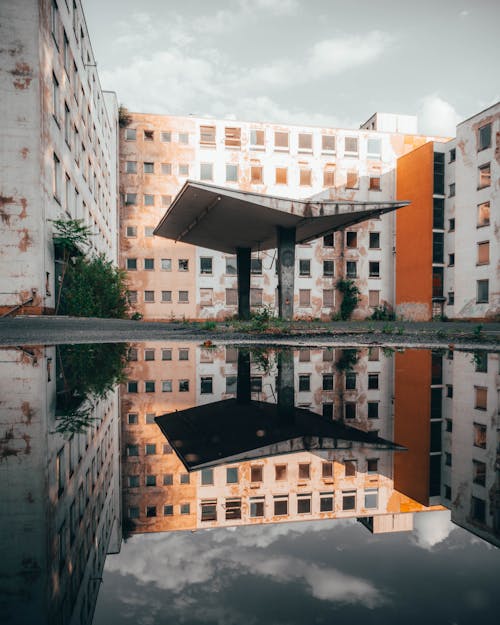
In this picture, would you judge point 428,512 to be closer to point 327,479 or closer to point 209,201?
point 327,479

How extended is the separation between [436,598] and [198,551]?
0.56 metres

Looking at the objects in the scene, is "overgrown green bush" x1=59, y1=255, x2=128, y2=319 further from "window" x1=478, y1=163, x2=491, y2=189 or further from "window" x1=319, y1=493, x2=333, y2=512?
"window" x1=478, y1=163, x2=491, y2=189

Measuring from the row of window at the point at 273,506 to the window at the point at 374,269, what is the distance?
46.0 m

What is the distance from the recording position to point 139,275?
139 ft

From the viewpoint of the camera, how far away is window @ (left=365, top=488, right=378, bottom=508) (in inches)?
62.5

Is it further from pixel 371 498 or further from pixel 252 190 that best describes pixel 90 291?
pixel 252 190

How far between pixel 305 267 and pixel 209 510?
43.6 m

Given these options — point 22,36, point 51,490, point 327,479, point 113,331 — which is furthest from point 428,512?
point 22,36

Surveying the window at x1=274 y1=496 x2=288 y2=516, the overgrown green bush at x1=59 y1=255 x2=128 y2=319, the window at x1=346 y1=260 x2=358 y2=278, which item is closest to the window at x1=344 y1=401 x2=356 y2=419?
the window at x1=274 y1=496 x2=288 y2=516

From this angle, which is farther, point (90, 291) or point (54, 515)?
point (90, 291)

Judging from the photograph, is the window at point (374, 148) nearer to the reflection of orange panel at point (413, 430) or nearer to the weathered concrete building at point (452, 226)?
the weathered concrete building at point (452, 226)

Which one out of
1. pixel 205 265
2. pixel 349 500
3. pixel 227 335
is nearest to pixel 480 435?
pixel 349 500

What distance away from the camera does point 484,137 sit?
3578 centimetres

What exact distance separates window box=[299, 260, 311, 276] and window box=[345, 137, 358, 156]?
38.2 feet
